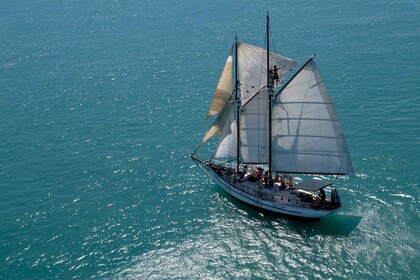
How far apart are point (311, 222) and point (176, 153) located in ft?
97.2

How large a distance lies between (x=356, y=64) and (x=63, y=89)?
67.8 m

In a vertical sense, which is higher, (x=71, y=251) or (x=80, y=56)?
(x=80, y=56)

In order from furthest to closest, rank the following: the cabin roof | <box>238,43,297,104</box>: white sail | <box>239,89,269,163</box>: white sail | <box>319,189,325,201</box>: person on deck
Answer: <box>239,89,269,163</box>: white sail, the cabin roof, <box>319,189,325,201</box>: person on deck, <box>238,43,297,104</box>: white sail

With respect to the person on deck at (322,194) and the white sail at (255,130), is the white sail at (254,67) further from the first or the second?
the person on deck at (322,194)

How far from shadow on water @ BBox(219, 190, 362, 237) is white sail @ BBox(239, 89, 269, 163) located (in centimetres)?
794

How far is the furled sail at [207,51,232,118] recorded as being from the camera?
73312mm

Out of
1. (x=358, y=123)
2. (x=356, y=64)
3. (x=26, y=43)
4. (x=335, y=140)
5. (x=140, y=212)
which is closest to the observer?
(x=335, y=140)

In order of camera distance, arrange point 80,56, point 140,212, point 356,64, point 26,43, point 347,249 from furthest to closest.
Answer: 1. point 26,43
2. point 80,56
3. point 356,64
4. point 140,212
5. point 347,249

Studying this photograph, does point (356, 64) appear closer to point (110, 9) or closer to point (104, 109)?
point (104, 109)

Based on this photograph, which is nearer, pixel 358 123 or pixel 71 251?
pixel 71 251

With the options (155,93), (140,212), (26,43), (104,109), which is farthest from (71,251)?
(26,43)

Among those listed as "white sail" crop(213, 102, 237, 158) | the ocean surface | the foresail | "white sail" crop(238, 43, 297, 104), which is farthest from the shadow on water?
"white sail" crop(238, 43, 297, 104)

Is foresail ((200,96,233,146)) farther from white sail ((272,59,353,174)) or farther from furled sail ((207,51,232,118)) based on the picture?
white sail ((272,59,353,174))

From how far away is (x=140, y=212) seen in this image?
255 ft
